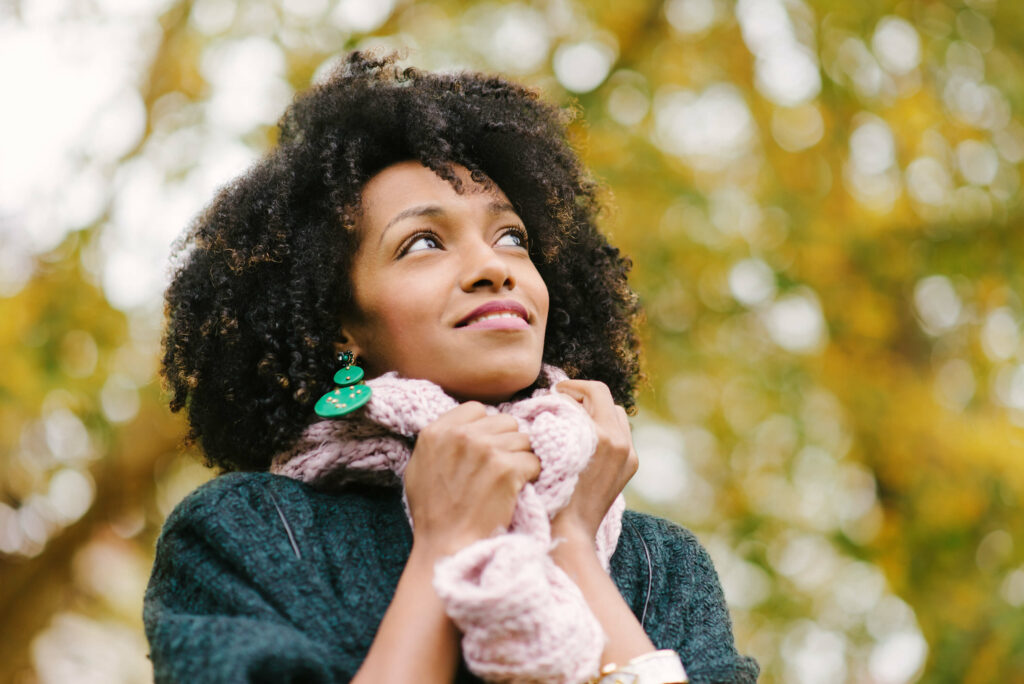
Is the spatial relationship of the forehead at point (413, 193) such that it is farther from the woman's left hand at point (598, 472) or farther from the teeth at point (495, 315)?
the woman's left hand at point (598, 472)

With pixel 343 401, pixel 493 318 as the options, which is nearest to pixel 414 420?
pixel 343 401

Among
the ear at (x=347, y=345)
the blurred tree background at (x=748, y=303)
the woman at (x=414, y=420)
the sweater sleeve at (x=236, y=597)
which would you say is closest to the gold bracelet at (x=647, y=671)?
the woman at (x=414, y=420)

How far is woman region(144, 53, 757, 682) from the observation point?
58.8 inches

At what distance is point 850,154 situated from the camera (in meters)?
5.66

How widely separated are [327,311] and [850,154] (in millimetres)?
4420

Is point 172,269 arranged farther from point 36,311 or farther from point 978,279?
point 978,279

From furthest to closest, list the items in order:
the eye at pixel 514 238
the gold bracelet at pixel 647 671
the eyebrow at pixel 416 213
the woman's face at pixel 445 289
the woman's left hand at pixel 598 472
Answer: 1. the eye at pixel 514 238
2. the eyebrow at pixel 416 213
3. the woman's face at pixel 445 289
4. the woman's left hand at pixel 598 472
5. the gold bracelet at pixel 647 671

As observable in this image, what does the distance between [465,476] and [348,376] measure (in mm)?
424

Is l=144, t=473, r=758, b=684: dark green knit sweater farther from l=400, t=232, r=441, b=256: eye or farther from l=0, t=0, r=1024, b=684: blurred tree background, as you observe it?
l=0, t=0, r=1024, b=684: blurred tree background

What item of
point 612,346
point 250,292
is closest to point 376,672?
point 250,292

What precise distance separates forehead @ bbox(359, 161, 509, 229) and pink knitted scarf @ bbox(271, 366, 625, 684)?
39cm

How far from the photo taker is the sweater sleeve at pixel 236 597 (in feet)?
4.70

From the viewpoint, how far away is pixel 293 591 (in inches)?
63.5

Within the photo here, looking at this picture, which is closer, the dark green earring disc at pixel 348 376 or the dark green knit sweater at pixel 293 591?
the dark green knit sweater at pixel 293 591
